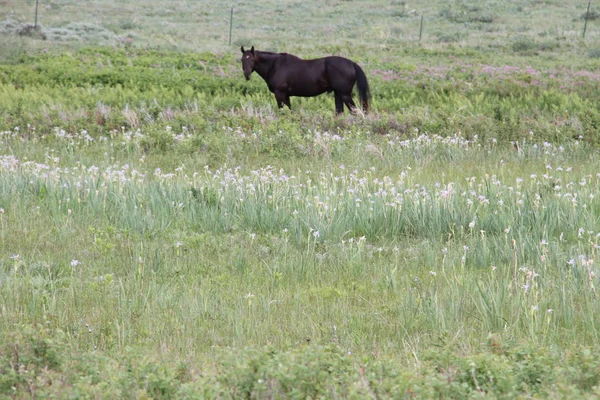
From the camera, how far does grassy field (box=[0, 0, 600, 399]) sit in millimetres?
3756

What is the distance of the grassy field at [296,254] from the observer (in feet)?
12.3

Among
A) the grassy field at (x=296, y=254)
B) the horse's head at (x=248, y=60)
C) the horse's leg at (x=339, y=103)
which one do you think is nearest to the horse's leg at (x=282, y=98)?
the grassy field at (x=296, y=254)

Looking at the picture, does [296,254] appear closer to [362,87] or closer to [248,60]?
[362,87]

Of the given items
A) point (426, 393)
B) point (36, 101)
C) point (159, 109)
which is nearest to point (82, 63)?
point (36, 101)

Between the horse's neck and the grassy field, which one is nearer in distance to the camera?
the grassy field

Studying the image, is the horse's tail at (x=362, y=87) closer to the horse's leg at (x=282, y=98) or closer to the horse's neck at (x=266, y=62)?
the horse's leg at (x=282, y=98)

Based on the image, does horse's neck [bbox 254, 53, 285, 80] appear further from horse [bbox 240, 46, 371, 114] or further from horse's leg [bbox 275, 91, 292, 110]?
horse's leg [bbox 275, 91, 292, 110]

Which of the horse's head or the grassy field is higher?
the horse's head

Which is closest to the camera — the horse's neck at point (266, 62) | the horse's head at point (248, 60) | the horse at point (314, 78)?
the horse at point (314, 78)

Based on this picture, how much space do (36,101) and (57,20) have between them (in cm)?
3198

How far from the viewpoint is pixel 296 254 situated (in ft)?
21.4

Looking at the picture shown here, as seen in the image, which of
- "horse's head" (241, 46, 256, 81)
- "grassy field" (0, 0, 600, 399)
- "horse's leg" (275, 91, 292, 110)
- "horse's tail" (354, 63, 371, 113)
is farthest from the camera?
"horse's head" (241, 46, 256, 81)

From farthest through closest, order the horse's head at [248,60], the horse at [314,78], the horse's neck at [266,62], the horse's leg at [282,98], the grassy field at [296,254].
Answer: the horse's neck at [266,62] → the horse's head at [248,60] → the horse's leg at [282,98] → the horse at [314,78] → the grassy field at [296,254]

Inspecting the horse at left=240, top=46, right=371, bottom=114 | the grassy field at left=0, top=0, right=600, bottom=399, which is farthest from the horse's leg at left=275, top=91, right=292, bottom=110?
the grassy field at left=0, top=0, right=600, bottom=399
